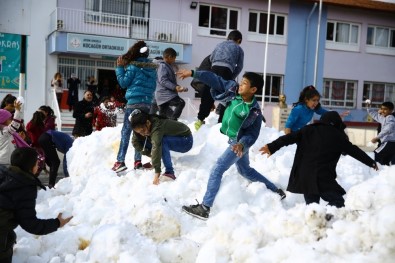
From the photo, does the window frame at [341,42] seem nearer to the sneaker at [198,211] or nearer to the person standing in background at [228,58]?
the person standing in background at [228,58]

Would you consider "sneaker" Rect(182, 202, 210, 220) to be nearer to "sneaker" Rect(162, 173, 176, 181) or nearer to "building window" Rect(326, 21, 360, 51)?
"sneaker" Rect(162, 173, 176, 181)

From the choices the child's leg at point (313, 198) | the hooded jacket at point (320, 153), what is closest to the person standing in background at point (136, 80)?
the hooded jacket at point (320, 153)

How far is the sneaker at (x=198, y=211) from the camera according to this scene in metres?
4.85

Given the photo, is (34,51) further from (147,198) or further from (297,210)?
(297,210)

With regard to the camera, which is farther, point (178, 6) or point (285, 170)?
point (178, 6)

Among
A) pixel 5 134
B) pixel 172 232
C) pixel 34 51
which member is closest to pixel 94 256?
pixel 172 232

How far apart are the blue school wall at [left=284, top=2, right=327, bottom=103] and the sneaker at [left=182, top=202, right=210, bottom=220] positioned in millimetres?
20060

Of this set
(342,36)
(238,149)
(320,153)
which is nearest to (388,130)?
(320,153)

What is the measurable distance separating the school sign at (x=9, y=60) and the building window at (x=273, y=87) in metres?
12.4

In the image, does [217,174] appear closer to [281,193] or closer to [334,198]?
[281,193]

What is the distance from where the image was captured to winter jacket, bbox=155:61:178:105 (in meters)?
6.87

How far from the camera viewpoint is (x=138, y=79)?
258 inches

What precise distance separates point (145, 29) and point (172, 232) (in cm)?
1780

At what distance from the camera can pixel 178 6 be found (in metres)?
22.0
